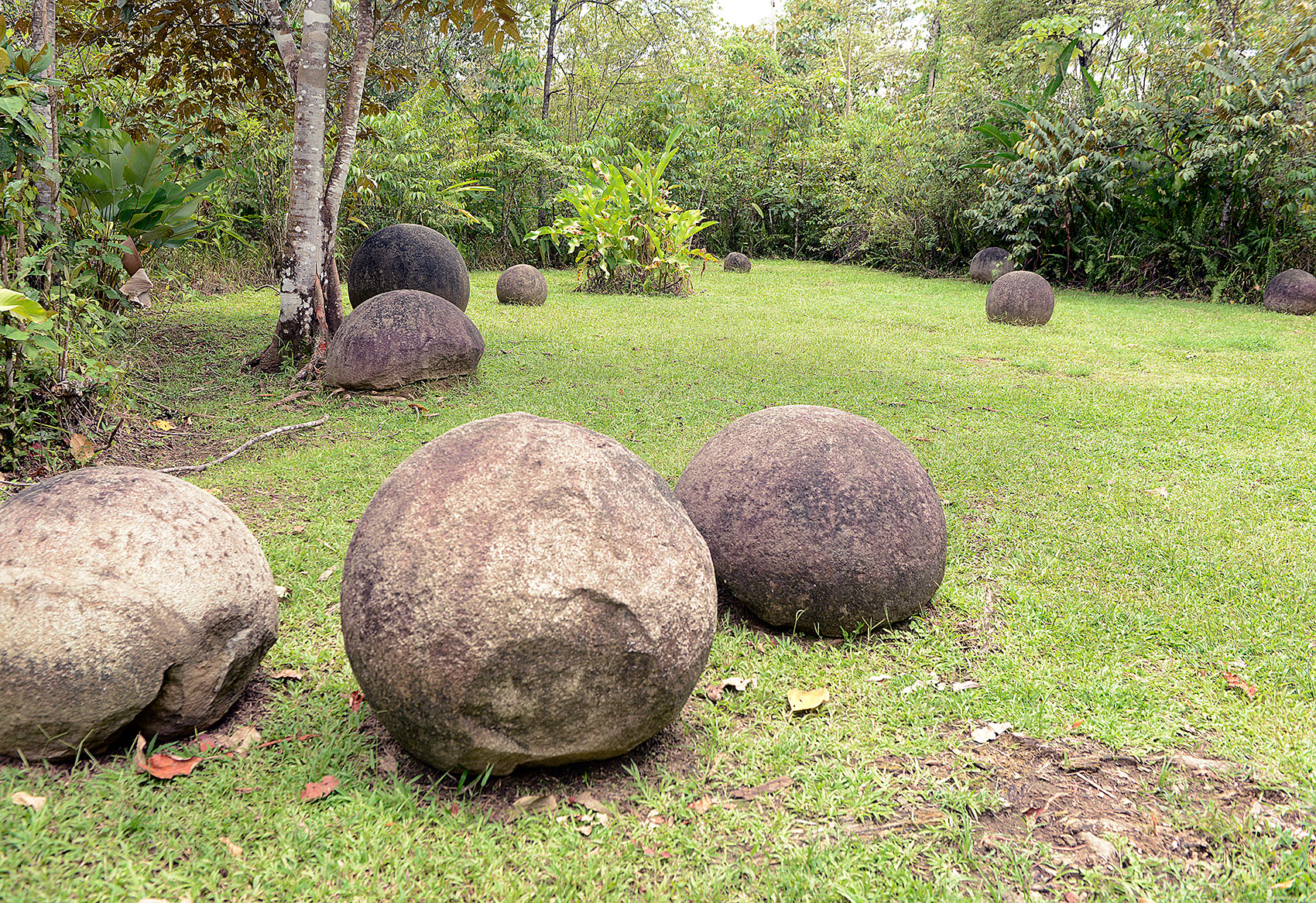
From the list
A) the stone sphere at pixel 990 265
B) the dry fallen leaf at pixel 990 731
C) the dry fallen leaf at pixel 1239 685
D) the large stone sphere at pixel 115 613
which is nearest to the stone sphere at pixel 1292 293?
the stone sphere at pixel 990 265

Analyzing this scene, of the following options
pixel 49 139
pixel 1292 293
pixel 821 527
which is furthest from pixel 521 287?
pixel 1292 293

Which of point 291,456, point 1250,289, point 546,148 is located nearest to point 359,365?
point 291,456

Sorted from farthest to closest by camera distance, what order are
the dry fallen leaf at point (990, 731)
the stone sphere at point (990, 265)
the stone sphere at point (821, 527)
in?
the stone sphere at point (990, 265)
the stone sphere at point (821, 527)
the dry fallen leaf at point (990, 731)

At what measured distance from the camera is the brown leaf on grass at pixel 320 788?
2465mm

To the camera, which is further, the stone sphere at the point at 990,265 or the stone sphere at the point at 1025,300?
the stone sphere at the point at 990,265

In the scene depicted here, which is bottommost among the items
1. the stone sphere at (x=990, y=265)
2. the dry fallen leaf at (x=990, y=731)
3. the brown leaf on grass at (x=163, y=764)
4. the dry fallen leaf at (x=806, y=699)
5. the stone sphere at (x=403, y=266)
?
the brown leaf on grass at (x=163, y=764)

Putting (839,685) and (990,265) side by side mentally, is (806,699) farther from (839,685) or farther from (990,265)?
(990,265)

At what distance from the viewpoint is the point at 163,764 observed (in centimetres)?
256

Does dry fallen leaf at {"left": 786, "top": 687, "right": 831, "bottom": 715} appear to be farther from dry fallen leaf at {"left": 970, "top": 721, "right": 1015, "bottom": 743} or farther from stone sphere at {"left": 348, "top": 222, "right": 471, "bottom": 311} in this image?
stone sphere at {"left": 348, "top": 222, "right": 471, "bottom": 311}

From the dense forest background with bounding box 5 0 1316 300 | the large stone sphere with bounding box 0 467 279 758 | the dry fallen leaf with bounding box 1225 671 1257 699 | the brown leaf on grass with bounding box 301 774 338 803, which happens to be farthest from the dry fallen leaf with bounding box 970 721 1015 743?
the dense forest background with bounding box 5 0 1316 300

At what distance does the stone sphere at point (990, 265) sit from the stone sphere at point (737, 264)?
195 inches

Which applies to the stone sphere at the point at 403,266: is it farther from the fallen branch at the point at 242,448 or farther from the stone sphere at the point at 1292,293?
the stone sphere at the point at 1292,293

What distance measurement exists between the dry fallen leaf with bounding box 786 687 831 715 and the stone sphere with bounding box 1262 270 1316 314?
43.3ft

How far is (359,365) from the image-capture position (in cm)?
707
